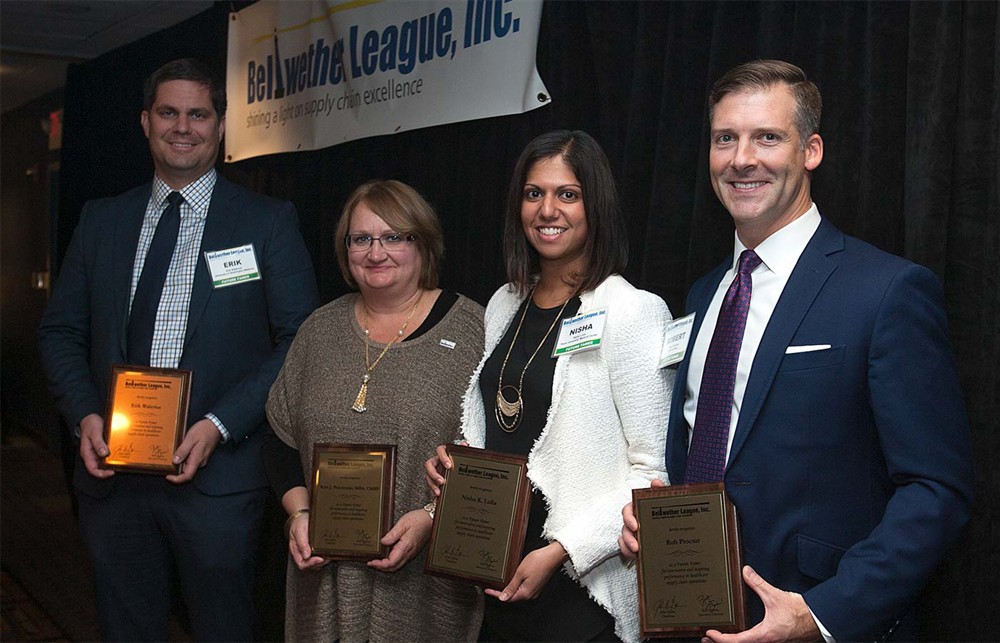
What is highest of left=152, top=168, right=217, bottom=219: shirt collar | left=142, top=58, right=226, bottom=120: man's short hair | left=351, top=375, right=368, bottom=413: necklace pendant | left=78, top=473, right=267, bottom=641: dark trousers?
left=142, top=58, right=226, bottom=120: man's short hair

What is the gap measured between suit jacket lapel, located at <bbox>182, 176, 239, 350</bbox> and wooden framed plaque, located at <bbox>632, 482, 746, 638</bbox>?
1.52 metres

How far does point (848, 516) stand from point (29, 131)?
9.04m

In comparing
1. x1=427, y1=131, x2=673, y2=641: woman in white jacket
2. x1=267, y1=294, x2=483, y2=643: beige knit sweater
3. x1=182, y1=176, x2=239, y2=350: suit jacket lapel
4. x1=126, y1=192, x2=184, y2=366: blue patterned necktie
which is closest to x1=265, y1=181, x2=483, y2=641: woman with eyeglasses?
x1=267, y1=294, x2=483, y2=643: beige knit sweater

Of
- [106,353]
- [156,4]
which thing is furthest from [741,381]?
[156,4]

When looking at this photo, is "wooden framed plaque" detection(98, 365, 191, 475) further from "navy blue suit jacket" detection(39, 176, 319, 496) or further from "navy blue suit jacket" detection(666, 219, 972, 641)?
"navy blue suit jacket" detection(666, 219, 972, 641)

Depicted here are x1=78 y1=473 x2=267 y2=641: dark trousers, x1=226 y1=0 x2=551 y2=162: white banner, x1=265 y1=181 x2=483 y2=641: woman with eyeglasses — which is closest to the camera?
x1=265 y1=181 x2=483 y2=641: woman with eyeglasses

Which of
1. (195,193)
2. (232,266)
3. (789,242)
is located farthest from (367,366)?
(789,242)

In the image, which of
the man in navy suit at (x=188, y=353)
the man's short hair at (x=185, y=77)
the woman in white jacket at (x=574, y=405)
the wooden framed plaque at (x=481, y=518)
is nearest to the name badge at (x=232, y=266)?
the man in navy suit at (x=188, y=353)

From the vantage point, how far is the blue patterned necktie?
106 inches

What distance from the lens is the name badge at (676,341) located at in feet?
5.99

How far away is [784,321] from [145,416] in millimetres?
1694

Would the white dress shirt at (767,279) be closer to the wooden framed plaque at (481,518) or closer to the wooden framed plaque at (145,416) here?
the wooden framed plaque at (481,518)

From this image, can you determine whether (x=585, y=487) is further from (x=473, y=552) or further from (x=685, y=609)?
(x=685, y=609)

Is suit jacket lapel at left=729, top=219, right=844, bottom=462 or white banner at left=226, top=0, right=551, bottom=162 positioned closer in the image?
suit jacket lapel at left=729, top=219, right=844, bottom=462
